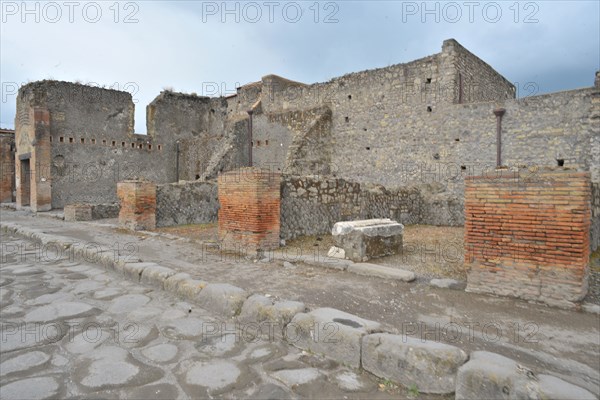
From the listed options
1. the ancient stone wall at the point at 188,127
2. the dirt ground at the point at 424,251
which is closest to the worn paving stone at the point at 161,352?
the dirt ground at the point at 424,251

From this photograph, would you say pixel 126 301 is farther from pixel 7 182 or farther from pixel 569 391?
pixel 7 182

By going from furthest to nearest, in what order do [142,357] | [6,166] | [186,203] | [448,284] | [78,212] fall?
[6,166] < [78,212] < [186,203] < [448,284] < [142,357]

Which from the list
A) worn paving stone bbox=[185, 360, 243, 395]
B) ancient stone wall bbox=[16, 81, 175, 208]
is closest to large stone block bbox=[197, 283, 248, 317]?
worn paving stone bbox=[185, 360, 243, 395]

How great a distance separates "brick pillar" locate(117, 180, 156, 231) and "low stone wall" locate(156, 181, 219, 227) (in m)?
0.50

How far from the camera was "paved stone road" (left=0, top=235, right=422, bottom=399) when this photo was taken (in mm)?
2492

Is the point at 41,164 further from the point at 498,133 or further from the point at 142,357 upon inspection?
the point at 498,133

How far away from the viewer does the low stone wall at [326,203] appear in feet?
25.5

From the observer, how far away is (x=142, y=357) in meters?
2.93

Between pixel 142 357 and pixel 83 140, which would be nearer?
pixel 142 357

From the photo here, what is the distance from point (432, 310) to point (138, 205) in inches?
344

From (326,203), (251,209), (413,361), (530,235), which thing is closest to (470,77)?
(326,203)

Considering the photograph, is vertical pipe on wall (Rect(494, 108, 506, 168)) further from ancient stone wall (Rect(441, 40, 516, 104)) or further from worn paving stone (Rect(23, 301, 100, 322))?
worn paving stone (Rect(23, 301, 100, 322))

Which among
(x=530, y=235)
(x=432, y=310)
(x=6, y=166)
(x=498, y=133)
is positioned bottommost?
(x=432, y=310)

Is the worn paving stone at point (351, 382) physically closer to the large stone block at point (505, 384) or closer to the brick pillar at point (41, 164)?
the large stone block at point (505, 384)
